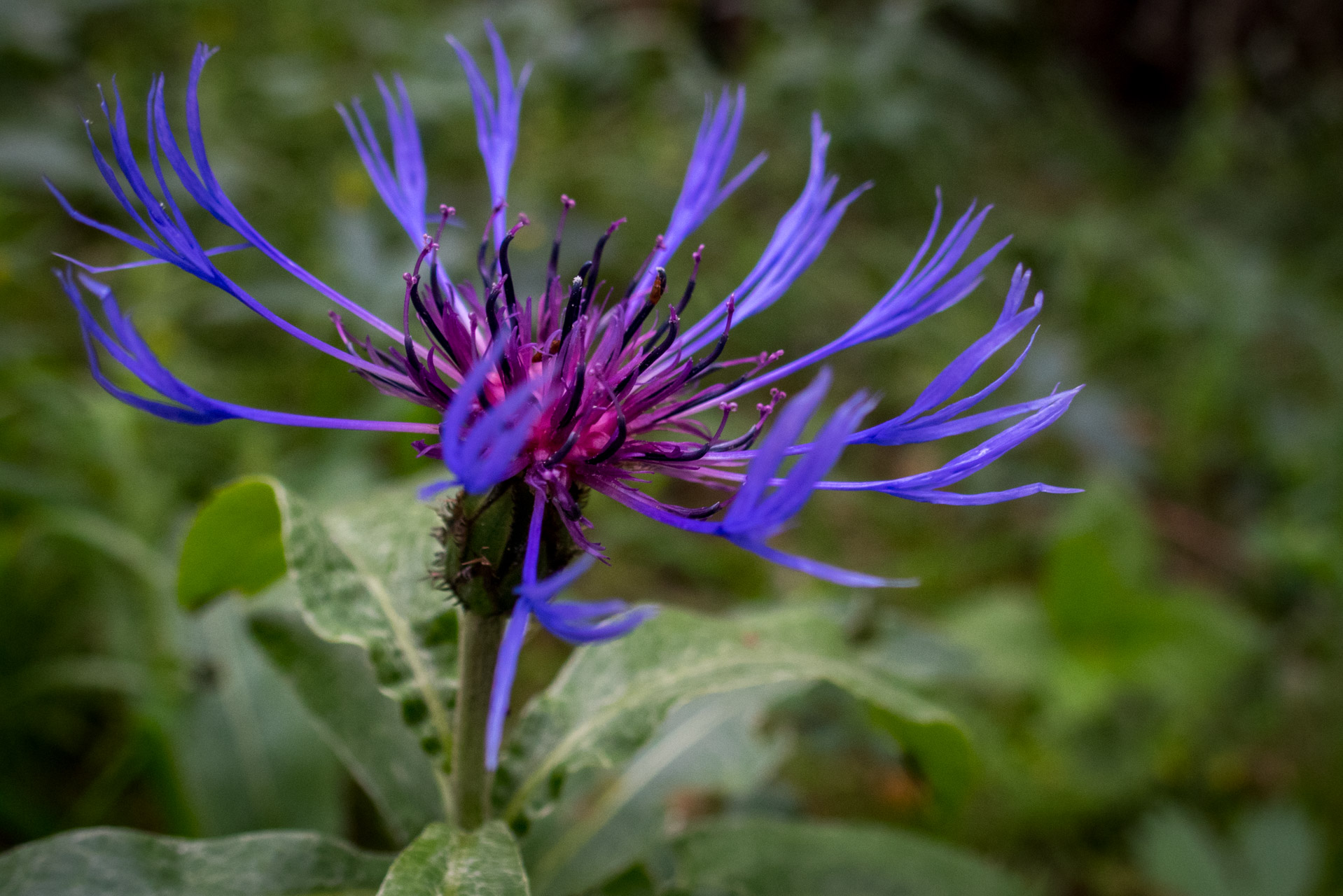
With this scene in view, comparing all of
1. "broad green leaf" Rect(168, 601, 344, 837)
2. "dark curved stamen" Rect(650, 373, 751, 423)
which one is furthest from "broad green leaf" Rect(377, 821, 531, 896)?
"broad green leaf" Rect(168, 601, 344, 837)

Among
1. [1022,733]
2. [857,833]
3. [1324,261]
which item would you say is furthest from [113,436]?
[1324,261]

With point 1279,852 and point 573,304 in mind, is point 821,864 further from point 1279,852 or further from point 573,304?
point 1279,852

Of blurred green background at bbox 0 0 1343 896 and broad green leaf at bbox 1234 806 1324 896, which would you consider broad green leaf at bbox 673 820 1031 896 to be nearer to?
blurred green background at bbox 0 0 1343 896

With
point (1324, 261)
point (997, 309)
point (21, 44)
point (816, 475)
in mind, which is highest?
point (1324, 261)

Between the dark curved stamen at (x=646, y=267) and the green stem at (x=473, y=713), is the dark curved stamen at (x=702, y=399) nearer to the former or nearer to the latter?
the dark curved stamen at (x=646, y=267)

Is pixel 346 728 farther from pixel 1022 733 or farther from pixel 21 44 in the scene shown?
pixel 21 44

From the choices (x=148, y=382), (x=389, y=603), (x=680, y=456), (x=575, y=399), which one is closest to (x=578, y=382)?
(x=575, y=399)

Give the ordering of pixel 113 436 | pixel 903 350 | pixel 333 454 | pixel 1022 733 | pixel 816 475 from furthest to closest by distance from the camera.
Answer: pixel 903 350, pixel 1022 733, pixel 333 454, pixel 113 436, pixel 816 475

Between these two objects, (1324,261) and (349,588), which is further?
(1324,261)
